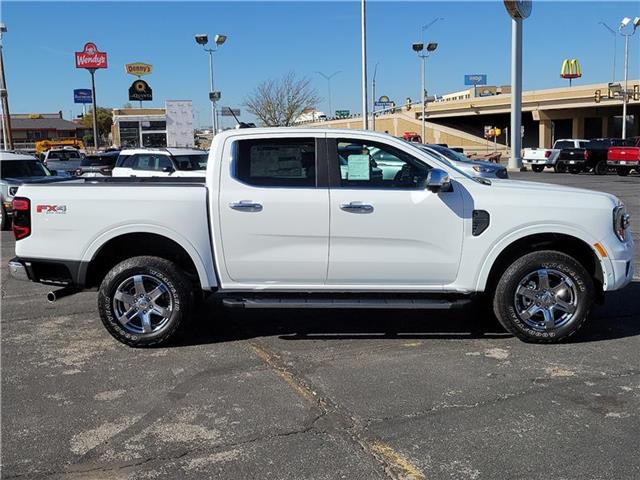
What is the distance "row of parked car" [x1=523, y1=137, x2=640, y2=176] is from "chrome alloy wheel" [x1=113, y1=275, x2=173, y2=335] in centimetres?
2787

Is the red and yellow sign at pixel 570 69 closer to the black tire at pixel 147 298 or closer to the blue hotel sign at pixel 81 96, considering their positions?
the blue hotel sign at pixel 81 96

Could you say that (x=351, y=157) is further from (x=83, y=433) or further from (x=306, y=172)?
(x=83, y=433)

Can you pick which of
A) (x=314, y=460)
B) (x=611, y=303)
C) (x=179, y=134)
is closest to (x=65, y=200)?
(x=314, y=460)

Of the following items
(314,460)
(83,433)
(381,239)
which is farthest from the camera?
(381,239)

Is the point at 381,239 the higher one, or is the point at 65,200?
the point at 65,200

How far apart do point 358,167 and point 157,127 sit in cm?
7625

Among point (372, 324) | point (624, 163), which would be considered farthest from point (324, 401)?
point (624, 163)

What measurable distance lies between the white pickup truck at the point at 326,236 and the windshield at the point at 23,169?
421 inches

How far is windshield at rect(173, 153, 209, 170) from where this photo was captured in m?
16.9

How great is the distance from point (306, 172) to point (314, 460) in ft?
8.81

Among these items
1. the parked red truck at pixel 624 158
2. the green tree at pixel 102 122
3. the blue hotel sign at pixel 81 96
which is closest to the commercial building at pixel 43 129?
the green tree at pixel 102 122

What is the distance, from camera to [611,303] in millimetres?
7105

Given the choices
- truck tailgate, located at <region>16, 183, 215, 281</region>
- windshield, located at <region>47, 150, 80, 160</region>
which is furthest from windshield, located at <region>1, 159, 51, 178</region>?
windshield, located at <region>47, 150, 80, 160</region>

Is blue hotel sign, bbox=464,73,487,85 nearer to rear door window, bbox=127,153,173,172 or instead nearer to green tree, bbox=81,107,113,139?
green tree, bbox=81,107,113,139
